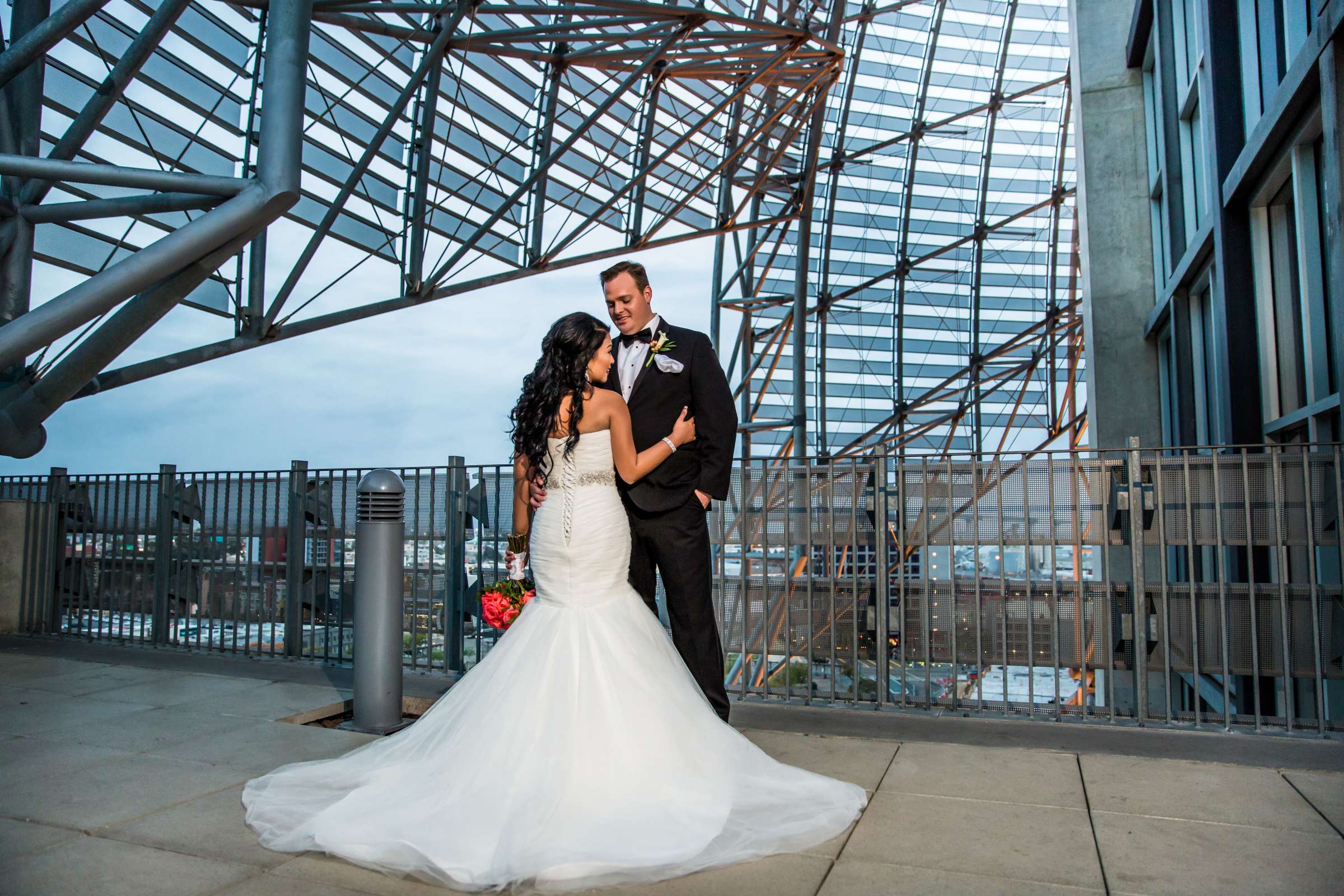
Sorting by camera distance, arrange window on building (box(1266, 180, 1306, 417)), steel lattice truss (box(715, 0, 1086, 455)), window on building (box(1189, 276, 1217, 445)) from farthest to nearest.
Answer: steel lattice truss (box(715, 0, 1086, 455)), window on building (box(1189, 276, 1217, 445)), window on building (box(1266, 180, 1306, 417))

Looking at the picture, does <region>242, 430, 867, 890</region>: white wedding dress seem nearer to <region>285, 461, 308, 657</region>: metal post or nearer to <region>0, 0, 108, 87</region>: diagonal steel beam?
<region>285, 461, 308, 657</region>: metal post

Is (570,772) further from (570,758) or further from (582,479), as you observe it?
(582,479)

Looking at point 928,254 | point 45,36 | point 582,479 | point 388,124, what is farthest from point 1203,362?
point 928,254

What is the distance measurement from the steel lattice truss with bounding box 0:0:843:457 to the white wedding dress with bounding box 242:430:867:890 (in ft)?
14.3

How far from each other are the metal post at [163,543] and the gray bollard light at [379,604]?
3.63m

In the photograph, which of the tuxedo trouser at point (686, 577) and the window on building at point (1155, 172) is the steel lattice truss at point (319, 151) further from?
the window on building at point (1155, 172)

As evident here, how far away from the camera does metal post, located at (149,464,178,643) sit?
294 inches

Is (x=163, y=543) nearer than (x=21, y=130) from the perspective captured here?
Yes

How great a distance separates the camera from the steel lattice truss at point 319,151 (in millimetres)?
7027

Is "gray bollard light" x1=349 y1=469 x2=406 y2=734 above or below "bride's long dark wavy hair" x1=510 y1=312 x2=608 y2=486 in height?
below

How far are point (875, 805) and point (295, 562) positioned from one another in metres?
4.98

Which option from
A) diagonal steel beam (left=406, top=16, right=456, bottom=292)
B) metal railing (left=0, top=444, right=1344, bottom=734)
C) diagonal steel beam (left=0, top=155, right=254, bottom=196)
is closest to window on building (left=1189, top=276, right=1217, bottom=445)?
metal railing (left=0, top=444, right=1344, bottom=734)

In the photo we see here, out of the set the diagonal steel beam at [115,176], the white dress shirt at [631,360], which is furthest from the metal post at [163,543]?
the white dress shirt at [631,360]

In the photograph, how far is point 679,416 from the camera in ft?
12.8
